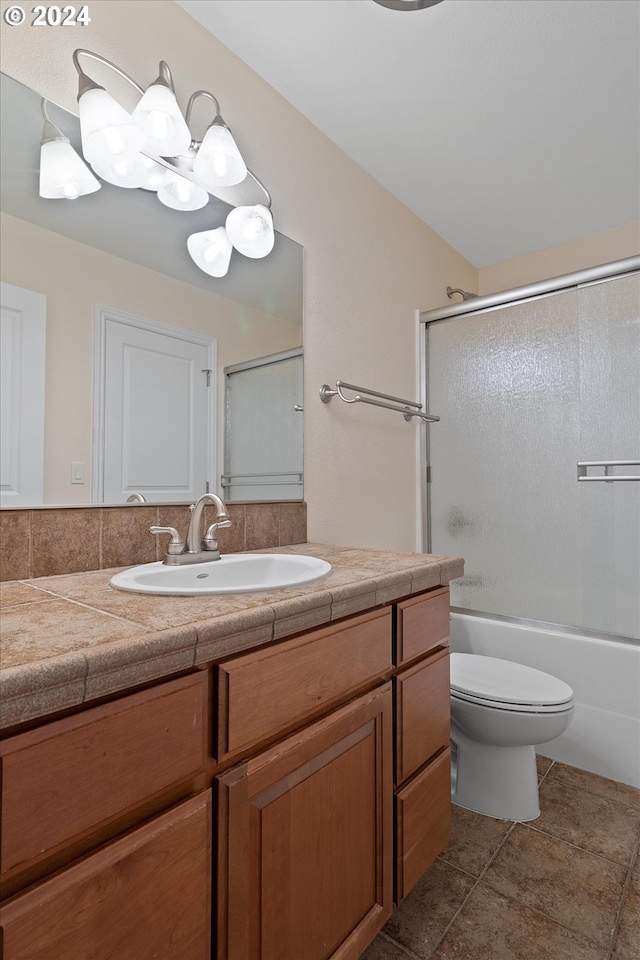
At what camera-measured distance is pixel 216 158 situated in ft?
4.53

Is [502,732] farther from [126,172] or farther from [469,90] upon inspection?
[469,90]

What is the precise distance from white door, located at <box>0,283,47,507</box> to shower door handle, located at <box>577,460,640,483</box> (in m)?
1.85

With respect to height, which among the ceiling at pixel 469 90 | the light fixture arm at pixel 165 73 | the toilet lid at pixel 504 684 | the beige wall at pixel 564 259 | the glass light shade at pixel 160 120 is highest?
the ceiling at pixel 469 90

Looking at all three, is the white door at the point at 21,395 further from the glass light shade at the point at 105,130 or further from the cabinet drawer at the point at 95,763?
the cabinet drawer at the point at 95,763

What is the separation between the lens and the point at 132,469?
1.24 m

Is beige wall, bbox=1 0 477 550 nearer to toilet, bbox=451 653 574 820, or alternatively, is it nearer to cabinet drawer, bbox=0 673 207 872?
toilet, bbox=451 653 574 820

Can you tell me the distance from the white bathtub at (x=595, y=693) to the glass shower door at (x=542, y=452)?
0.26ft

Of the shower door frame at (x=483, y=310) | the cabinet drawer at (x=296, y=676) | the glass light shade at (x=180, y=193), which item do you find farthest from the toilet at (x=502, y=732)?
the glass light shade at (x=180, y=193)

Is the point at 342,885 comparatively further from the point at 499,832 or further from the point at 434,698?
the point at 499,832

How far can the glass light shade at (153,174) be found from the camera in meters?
1.28

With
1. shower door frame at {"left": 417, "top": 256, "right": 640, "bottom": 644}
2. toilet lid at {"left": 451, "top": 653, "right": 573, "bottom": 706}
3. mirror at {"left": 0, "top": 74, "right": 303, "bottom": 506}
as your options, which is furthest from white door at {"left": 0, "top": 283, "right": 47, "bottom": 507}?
shower door frame at {"left": 417, "top": 256, "right": 640, "bottom": 644}

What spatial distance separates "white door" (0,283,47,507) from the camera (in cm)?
104

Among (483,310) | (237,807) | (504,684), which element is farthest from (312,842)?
(483,310)

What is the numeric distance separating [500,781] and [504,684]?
0.30m
